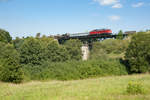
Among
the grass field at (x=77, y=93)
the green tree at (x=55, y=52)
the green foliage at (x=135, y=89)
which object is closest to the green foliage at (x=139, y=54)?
the green tree at (x=55, y=52)

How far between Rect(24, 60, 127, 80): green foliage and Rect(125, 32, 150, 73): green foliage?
268 cm

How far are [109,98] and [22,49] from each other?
26.4m

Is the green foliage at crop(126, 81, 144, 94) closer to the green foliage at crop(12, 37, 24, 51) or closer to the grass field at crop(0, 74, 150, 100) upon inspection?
the grass field at crop(0, 74, 150, 100)

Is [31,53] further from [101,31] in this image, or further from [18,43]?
[18,43]

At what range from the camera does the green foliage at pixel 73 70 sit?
3038cm

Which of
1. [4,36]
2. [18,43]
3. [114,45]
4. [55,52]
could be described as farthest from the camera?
[18,43]

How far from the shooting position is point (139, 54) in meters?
30.0

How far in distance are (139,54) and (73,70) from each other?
12.9 m

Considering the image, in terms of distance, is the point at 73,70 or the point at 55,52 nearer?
the point at 73,70

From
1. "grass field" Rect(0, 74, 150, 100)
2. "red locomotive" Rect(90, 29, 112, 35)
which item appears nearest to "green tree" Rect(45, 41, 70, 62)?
"red locomotive" Rect(90, 29, 112, 35)

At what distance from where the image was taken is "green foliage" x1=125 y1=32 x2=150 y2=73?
29.9 metres

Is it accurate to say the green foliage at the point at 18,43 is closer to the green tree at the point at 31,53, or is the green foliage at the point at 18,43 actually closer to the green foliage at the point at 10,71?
the green tree at the point at 31,53

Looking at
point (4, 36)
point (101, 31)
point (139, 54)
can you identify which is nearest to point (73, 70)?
point (139, 54)

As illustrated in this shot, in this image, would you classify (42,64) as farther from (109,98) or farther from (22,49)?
(109,98)
